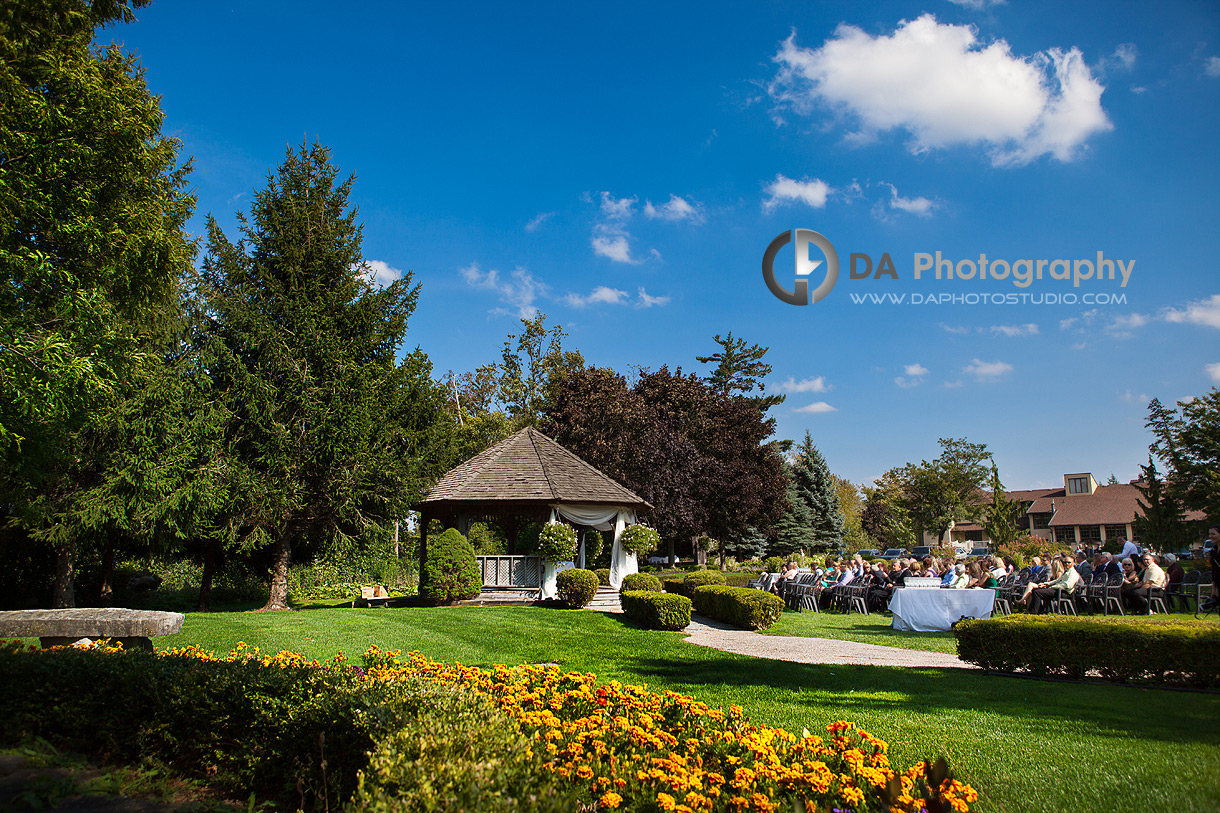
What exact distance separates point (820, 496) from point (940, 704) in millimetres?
41670

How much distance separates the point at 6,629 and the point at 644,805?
7.30 metres

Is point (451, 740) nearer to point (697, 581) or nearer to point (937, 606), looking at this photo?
point (937, 606)

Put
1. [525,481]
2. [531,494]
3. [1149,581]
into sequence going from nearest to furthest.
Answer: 1. [1149,581]
2. [531,494]
3. [525,481]

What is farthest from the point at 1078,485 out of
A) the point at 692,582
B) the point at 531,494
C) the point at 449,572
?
the point at 449,572

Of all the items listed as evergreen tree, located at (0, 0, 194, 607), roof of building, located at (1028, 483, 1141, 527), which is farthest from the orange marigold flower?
roof of building, located at (1028, 483, 1141, 527)

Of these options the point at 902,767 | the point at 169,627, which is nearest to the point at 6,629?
the point at 169,627

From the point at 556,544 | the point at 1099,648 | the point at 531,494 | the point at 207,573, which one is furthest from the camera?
the point at 207,573

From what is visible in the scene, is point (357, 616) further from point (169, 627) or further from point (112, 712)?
point (112, 712)

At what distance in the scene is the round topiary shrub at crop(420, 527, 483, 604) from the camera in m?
17.5

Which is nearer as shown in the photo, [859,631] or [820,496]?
[859,631]

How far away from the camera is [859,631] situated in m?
13.1

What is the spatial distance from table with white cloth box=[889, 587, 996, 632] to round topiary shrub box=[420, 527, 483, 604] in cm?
1062

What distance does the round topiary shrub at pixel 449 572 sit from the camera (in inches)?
690

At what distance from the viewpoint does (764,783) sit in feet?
11.1
